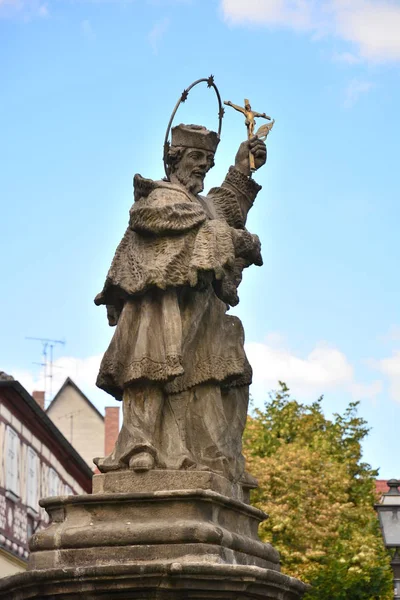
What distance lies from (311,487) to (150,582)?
33.3m

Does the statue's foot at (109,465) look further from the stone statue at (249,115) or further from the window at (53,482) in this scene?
the window at (53,482)

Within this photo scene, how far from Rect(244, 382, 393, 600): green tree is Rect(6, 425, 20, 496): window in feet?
21.8

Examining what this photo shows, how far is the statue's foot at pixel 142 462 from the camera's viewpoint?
995 cm

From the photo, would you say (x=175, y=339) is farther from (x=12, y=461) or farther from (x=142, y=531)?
(x=12, y=461)

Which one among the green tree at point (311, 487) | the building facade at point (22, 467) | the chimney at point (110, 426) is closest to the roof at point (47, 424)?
the building facade at point (22, 467)

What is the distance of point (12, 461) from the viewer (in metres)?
36.3

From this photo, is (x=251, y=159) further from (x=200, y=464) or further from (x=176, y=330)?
(x=200, y=464)

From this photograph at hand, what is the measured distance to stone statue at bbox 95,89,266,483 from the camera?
10336 mm

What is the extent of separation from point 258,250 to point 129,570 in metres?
3.06

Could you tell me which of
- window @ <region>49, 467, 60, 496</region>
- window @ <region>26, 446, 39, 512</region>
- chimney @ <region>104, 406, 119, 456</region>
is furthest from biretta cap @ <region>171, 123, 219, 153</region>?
chimney @ <region>104, 406, 119, 456</region>

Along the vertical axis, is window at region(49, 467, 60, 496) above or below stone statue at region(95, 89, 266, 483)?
above

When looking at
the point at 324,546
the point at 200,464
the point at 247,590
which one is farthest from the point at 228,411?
the point at 324,546

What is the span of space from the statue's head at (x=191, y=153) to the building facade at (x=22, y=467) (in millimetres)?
23429

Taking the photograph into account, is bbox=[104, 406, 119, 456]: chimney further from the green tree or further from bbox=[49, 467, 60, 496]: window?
bbox=[49, 467, 60, 496]: window
